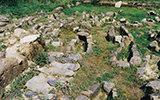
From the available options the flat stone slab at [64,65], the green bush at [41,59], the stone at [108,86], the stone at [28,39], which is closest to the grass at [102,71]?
the green bush at [41,59]

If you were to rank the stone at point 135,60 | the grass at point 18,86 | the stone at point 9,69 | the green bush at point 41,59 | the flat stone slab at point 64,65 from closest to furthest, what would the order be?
the grass at point 18,86 < the stone at point 9,69 < the flat stone slab at point 64,65 < the green bush at point 41,59 < the stone at point 135,60

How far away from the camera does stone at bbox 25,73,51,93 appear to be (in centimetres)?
465

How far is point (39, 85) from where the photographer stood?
4.82 m

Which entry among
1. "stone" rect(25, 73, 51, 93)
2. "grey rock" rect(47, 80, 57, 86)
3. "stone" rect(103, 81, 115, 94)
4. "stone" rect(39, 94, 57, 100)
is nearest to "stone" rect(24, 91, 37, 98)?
"stone" rect(25, 73, 51, 93)

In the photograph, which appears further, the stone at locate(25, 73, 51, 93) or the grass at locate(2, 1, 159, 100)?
the grass at locate(2, 1, 159, 100)

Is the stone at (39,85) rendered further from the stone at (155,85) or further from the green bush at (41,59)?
the stone at (155,85)

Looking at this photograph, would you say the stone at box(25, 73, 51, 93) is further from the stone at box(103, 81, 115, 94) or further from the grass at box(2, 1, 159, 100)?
the stone at box(103, 81, 115, 94)

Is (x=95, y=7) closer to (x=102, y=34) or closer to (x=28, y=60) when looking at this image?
(x=102, y=34)

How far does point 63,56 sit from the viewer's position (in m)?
6.80

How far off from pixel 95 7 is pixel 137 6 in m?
5.38

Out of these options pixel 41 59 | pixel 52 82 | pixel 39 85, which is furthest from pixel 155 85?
pixel 41 59

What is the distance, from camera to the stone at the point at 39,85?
4652 mm

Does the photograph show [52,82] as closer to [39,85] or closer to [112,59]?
[39,85]

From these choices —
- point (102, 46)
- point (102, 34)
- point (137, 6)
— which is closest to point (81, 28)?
point (102, 34)
